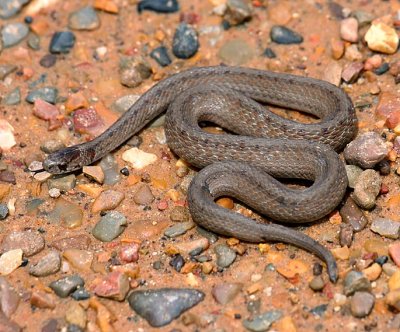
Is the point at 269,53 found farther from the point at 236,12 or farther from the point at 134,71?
the point at 134,71

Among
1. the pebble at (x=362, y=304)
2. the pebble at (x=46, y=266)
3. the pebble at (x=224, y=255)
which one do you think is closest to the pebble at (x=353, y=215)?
the pebble at (x=362, y=304)

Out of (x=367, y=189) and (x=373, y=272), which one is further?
(x=367, y=189)

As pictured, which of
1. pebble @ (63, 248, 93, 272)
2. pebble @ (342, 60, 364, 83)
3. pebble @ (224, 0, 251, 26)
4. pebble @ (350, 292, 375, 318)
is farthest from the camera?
pebble @ (224, 0, 251, 26)

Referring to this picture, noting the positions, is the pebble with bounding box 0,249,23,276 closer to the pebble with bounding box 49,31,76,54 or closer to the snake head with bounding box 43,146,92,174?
the snake head with bounding box 43,146,92,174

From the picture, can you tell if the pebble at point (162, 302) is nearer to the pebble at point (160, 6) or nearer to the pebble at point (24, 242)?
the pebble at point (24, 242)

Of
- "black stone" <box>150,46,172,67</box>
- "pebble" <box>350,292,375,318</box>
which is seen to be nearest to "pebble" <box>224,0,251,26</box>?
"black stone" <box>150,46,172,67</box>

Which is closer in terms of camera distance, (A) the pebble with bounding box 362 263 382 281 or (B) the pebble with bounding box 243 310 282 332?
(B) the pebble with bounding box 243 310 282 332

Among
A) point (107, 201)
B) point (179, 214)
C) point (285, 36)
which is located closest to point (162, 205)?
point (179, 214)
